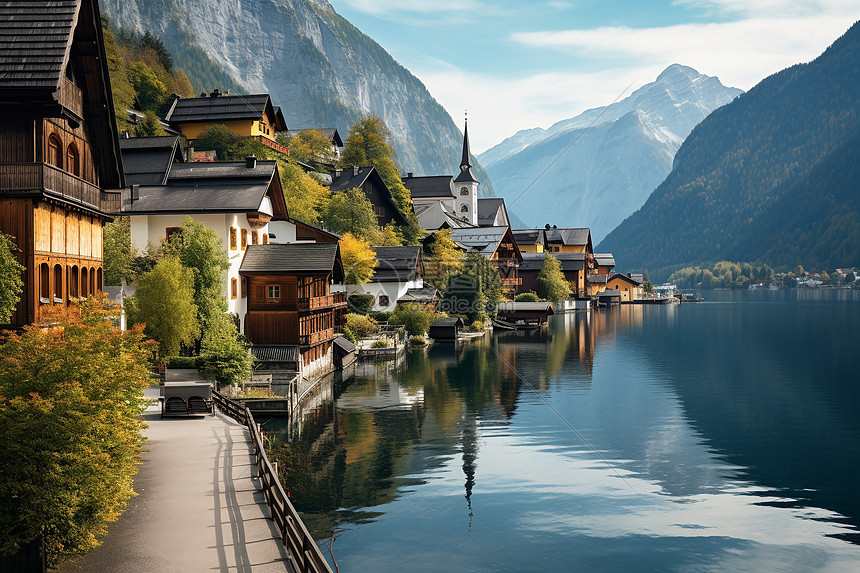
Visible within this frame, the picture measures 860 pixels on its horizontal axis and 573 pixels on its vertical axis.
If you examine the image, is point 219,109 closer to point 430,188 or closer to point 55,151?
point 55,151

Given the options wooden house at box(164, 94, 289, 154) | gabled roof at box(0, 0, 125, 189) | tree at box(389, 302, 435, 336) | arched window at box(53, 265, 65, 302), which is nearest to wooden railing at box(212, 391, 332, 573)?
arched window at box(53, 265, 65, 302)

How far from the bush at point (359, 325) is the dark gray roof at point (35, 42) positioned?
54.1 meters

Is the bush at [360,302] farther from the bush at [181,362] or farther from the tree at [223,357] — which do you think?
the bush at [181,362]

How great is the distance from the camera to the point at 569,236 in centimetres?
19400

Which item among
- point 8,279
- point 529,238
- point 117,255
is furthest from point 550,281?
point 8,279

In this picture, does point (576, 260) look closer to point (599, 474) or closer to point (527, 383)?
point (527, 383)

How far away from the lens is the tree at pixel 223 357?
4625 centimetres

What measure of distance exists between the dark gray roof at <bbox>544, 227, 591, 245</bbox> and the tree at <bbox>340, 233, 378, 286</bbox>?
10483 cm

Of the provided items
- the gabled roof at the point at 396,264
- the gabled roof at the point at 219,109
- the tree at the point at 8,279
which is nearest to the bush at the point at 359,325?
the gabled roof at the point at 396,264

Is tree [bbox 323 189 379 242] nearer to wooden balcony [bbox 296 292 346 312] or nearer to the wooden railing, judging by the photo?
wooden balcony [bbox 296 292 346 312]

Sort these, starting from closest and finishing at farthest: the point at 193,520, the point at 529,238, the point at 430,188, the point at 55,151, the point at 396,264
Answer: the point at 193,520 < the point at 55,151 < the point at 396,264 < the point at 529,238 < the point at 430,188

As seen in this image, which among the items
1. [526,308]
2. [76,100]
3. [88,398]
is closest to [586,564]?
[88,398]

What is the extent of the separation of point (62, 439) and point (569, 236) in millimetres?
181598

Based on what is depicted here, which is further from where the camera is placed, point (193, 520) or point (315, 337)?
point (315, 337)
